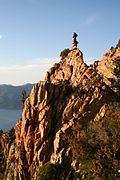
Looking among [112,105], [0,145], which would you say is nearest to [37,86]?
[112,105]

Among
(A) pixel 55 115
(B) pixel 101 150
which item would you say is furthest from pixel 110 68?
(B) pixel 101 150

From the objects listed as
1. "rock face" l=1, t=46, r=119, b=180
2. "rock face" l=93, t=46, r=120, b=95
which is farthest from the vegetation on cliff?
"rock face" l=93, t=46, r=120, b=95

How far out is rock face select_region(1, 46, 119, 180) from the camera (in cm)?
3268

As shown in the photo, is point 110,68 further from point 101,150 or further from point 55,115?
point 101,150

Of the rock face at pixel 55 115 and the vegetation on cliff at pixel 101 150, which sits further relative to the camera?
the rock face at pixel 55 115

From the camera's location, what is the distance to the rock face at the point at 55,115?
3268 centimetres

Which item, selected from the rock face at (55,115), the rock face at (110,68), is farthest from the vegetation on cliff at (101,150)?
the rock face at (110,68)

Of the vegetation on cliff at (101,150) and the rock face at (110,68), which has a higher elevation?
the rock face at (110,68)

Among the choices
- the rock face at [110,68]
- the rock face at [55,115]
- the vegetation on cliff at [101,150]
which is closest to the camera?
the vegetation on cliff at [101,150]

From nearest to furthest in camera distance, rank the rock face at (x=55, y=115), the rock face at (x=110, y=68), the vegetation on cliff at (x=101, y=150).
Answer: the vegetation on cliff at (x=101, y=150)
the rock face at (x=55, y=115)
the rock face at (x=110, y=68)

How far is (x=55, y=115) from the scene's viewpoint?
121ft

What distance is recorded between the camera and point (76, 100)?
3531 cm

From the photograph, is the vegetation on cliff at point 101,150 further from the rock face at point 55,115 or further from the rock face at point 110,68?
the rock face at point 110,68

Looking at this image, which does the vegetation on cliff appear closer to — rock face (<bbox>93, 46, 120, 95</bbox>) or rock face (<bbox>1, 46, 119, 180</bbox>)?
rock face (<bbox>1, 46, 119, 180</bbox>)
